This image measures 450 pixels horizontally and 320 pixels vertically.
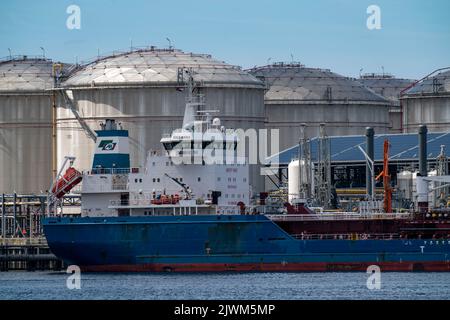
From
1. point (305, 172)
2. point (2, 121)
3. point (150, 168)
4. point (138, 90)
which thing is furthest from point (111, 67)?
point (150, 168)

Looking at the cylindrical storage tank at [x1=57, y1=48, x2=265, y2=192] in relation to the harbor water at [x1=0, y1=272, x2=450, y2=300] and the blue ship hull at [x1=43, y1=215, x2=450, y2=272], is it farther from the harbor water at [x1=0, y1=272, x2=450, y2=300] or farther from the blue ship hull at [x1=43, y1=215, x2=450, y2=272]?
the harbor water at [x1=0, y1=272, x2=450, y2=300]

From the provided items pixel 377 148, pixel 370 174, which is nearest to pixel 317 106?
pixel 377 148

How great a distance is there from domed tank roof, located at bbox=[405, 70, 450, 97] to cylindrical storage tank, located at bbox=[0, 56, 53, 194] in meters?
Answer: 25.0

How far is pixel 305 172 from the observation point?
67.2 metres

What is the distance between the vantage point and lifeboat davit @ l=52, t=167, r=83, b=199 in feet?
194

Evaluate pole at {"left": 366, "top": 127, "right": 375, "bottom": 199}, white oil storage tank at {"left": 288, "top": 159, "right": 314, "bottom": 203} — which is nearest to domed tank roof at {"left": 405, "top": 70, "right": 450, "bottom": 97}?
white oil storage tank at {"left": 288, "top": 159, "right": 314, "bottom": 203}

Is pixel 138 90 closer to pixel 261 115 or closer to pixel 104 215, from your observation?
pixel 261 115

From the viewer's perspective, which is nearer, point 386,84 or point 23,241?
point 23,241

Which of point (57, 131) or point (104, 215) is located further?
point (57, 131)

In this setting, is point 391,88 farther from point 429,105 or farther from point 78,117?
point 78,117

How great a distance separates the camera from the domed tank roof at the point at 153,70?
248 ft

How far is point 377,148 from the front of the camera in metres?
78.5

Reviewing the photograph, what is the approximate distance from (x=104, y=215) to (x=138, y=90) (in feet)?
59.0

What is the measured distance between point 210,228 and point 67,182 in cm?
742
